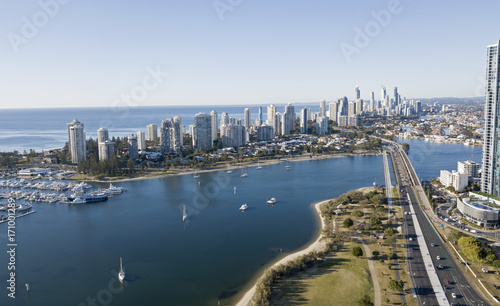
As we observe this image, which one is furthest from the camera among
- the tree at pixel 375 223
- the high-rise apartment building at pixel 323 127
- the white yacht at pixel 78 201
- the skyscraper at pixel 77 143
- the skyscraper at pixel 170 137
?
the high-rise apartment building at pixel 323 127

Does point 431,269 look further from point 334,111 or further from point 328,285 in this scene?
point 334,111

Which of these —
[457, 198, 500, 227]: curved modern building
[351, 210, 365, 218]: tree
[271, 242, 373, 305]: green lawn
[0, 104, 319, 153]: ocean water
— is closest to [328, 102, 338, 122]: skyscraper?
[0, 104, 319, 153]: ocean water

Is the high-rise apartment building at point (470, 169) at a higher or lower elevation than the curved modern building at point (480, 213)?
higher

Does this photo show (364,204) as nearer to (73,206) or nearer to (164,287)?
(164,287)

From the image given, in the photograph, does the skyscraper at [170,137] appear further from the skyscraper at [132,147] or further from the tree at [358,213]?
the tree at [358,213]

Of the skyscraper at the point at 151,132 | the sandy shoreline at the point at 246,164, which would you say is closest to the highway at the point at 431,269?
the sandy shoreline at the point at 246,164

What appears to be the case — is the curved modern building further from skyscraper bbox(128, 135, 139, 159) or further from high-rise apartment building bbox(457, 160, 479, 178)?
skyscraper bbox(128, 135, 139, 159)

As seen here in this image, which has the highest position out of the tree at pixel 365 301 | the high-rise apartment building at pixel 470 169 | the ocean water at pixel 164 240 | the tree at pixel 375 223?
the high-rise apartment building at pixel 470 169
